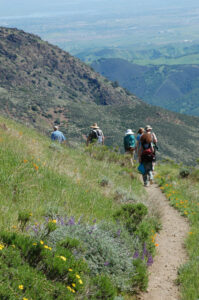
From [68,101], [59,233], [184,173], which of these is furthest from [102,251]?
[68,101]

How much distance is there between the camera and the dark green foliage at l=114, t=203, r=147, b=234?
482cm

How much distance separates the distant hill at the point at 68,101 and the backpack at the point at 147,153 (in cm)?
3892

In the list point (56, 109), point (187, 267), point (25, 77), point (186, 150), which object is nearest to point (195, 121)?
point (186, 150)

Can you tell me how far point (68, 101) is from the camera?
344 feet

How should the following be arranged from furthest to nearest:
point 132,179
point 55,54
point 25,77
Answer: point 55,54
point 25,77
point 132,179

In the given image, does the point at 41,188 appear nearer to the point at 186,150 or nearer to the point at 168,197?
the point at 168,197

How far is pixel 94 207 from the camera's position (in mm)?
5273

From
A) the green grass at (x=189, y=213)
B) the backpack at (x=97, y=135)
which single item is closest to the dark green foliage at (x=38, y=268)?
the green grass at (x=189, y=213)

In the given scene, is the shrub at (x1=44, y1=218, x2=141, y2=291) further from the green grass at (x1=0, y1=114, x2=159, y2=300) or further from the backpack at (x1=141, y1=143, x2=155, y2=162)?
the backpack at (x1=141, y1=143, x2=155, y2=162)

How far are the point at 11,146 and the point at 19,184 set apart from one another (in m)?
2.17

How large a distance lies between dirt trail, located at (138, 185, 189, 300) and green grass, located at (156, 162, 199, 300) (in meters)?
0.12

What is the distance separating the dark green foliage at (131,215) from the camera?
15.8ft

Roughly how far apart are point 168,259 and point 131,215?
0.86m

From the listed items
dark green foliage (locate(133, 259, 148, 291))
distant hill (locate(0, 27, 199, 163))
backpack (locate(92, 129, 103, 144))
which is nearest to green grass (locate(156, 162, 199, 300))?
dark green foliage (locate(133, 259, 148, 291))
